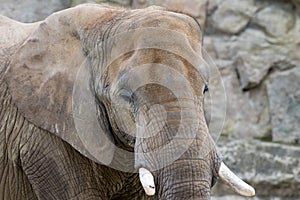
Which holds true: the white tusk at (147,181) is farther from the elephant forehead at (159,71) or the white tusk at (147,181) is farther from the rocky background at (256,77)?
the rocky background at (256,77)

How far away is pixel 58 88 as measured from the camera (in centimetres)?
376

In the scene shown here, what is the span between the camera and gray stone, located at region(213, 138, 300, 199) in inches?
235

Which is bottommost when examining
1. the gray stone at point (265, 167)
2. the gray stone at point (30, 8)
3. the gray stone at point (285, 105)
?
the gray stone at point (265, 167)

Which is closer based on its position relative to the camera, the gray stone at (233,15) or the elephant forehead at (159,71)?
the elephant forehead at (159,71)

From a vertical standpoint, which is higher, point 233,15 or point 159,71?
point 159,71

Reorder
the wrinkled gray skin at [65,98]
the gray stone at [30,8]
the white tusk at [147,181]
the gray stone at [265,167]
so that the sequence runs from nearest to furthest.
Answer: the white tusk at [147,181], the wrinkled gray skin at [65,98], the gray stone at [265,167], the gray stone at [30,8]

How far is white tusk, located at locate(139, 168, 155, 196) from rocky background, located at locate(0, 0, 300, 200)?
108 inches

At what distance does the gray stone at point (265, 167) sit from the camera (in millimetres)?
5980

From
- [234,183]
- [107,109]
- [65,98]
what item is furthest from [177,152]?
[65,98]

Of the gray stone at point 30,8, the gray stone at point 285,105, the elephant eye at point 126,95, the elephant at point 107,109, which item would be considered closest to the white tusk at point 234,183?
the elephant at point 107,109

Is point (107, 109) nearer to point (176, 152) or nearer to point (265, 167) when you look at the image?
point (176, 152)

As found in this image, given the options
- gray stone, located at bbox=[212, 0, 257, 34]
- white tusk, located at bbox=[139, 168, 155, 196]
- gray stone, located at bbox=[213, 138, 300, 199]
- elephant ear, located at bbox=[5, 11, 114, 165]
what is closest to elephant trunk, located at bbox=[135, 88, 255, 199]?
white tusk, located at bbox=[139, 168, 155, 196]

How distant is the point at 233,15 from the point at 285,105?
59 cm

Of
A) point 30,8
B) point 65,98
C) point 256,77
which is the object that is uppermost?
point 65,98
